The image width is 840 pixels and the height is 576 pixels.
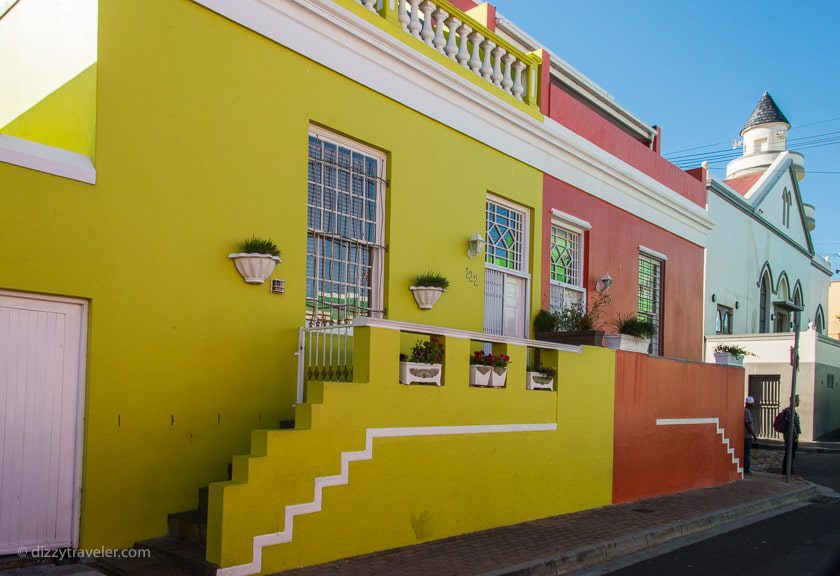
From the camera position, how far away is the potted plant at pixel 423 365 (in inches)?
302

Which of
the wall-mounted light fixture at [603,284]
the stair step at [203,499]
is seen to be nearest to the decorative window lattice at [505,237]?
the wall-mounted light fixture at [603,284]

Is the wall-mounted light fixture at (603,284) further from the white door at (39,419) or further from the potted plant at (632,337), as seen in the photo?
the white door at (39,419)

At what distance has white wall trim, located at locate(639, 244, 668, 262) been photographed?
15117mm

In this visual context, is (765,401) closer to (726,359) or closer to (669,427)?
(726,359)

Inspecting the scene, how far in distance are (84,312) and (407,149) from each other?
4.58 m

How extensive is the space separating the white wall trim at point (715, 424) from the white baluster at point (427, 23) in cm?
702

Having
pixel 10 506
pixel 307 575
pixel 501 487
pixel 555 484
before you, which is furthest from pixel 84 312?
pixel 555 484

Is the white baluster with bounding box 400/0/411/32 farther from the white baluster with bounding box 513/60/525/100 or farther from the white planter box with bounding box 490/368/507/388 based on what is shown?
the white planter box with bounding box 490/368/507/388

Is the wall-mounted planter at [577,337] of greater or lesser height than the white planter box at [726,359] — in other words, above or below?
above

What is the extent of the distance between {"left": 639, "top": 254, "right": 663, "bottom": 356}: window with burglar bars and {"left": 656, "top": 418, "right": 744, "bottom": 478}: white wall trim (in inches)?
85.0

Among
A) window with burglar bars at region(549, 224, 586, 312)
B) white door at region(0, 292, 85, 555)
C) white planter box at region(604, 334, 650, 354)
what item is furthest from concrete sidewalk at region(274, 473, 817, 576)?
window with burglar bars at region(549, 224, 586, 312)

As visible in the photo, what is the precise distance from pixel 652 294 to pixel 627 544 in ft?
26.4

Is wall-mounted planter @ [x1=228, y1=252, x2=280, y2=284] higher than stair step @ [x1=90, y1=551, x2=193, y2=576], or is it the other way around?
wall-mounted planter @ [x1=228, y1=252, x2=280, y2=284]

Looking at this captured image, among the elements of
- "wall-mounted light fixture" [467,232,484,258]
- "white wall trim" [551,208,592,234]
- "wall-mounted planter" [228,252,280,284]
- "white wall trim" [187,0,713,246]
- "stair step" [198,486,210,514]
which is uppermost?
"white wall trim" [187,0,713,246]
